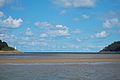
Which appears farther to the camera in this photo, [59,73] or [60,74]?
[59,73]

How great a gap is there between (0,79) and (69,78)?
712cm

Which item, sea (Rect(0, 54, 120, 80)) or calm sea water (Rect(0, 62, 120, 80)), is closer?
calm sea water (Rect(0, 62, 120, 80))

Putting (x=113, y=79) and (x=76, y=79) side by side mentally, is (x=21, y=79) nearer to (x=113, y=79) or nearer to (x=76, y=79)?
(x=76, y=79)

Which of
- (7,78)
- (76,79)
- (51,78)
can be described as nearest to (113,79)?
(76,79)

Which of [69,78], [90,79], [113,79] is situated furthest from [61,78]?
[113,79]

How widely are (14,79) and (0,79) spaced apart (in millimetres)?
1418

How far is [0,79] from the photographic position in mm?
32156

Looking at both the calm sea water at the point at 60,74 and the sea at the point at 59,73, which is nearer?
the calm sea water at the point at 60,74

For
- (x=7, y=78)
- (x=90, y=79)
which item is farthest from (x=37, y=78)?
(x=90, y=79)

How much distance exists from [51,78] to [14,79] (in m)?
3.90

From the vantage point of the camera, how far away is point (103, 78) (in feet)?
108

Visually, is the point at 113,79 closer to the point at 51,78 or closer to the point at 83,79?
the point at 83,79

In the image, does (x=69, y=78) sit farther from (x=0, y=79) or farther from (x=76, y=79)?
(x=0, y=79)

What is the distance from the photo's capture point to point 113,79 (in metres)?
31.8
